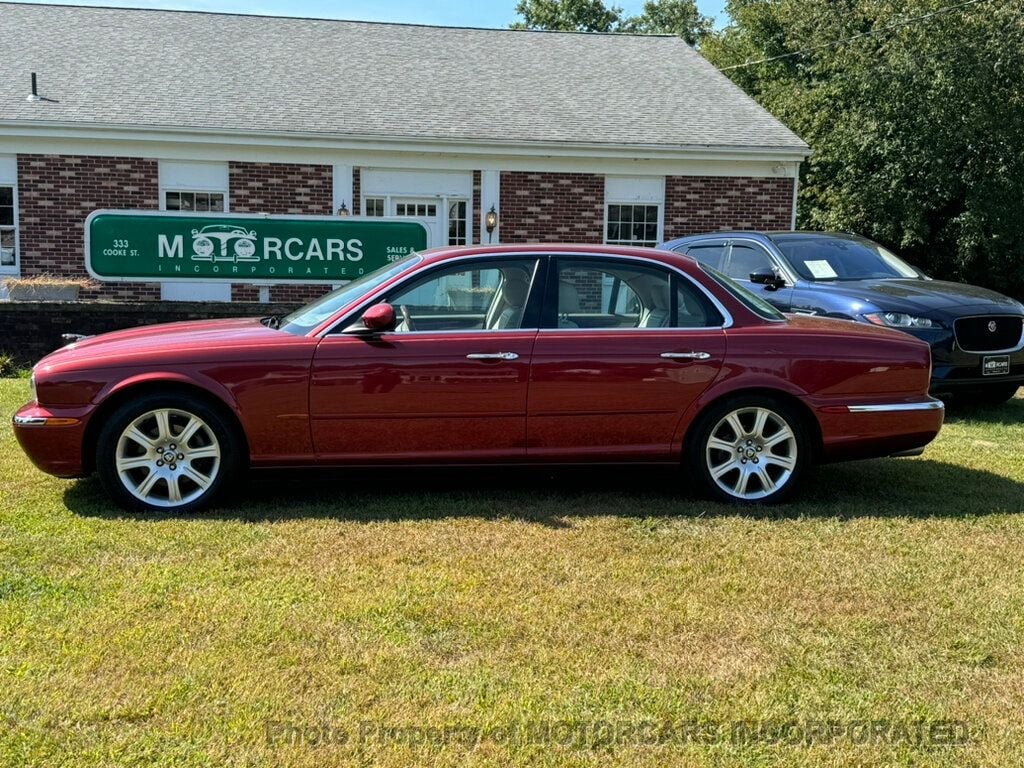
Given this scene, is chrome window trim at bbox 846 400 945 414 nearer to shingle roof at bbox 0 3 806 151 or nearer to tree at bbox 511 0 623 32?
shingle roof at bbox 0 3 806 151

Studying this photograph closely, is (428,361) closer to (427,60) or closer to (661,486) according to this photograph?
(661,486)

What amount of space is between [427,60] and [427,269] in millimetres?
14389

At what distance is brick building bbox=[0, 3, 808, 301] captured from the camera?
1488 cm

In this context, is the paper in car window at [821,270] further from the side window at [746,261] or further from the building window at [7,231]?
the building window at [7,231]

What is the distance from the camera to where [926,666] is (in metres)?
3.37

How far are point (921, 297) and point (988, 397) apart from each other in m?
1.66

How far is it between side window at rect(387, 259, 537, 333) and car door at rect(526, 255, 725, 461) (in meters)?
0.18

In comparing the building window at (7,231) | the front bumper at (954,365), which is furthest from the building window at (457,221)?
the front bumper at (954,365)

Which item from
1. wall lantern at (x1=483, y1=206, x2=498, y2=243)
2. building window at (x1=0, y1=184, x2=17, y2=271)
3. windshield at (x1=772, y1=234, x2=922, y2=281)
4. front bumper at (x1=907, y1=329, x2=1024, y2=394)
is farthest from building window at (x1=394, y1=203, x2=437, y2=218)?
front bumper at (x1=907, y1=329, x2=1024, y2=394)

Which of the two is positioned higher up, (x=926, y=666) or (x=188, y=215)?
(x=188, y=215)

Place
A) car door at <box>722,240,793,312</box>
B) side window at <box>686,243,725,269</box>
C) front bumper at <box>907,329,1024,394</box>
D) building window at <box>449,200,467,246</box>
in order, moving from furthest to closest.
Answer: building window at <box>449,200,467,246</box>
side window at <box>686,243,725,269</box>
car door at <box>722,240,793,312</box>
front bumper at <box>907,329,1024,394</box>

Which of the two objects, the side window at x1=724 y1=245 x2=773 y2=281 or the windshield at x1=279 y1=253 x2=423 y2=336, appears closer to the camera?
the windshield at x1=279 y1=253 x2=423 y2=336

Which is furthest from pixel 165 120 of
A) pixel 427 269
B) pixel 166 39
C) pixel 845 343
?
pixel 845 343

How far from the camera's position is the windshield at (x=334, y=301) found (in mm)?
5320
